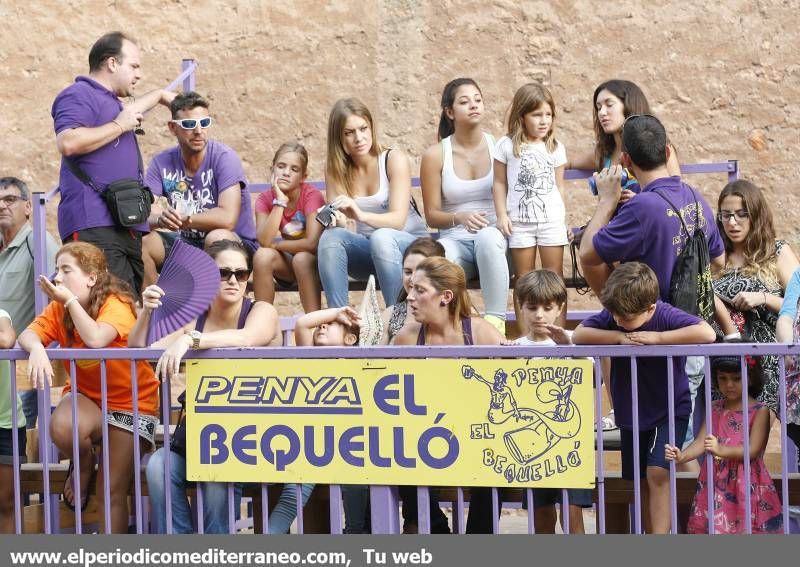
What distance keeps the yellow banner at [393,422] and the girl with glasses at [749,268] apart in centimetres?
158

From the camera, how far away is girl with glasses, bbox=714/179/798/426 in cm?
638

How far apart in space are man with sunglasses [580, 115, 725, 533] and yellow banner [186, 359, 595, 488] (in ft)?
1.26

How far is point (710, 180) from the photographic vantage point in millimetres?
12828

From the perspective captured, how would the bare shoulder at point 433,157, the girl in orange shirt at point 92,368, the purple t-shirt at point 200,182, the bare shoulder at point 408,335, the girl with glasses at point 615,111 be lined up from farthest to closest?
the purple t-shirt at point 200,182
the bare shoulder at point 433,157
the girl with glasses at point 615,111
the bare shoulder at point 408,335
the girl in orange shirt at point 92,368

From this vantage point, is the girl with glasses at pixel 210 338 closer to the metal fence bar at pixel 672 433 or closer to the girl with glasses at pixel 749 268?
the metal fence bar at pixel 672 433

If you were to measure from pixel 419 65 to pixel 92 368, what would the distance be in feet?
26.9

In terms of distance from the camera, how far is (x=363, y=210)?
7.30m

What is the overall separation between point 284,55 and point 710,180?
14.5 feet

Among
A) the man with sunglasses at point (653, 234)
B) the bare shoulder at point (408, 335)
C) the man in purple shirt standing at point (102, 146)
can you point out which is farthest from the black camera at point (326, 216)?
the man with sunglasses at point (653, 234)

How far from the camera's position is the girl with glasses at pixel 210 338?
5.46m

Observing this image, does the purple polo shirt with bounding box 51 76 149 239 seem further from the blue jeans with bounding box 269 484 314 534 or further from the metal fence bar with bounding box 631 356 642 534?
the metal fence bar with bounding box 631 356 642 534
